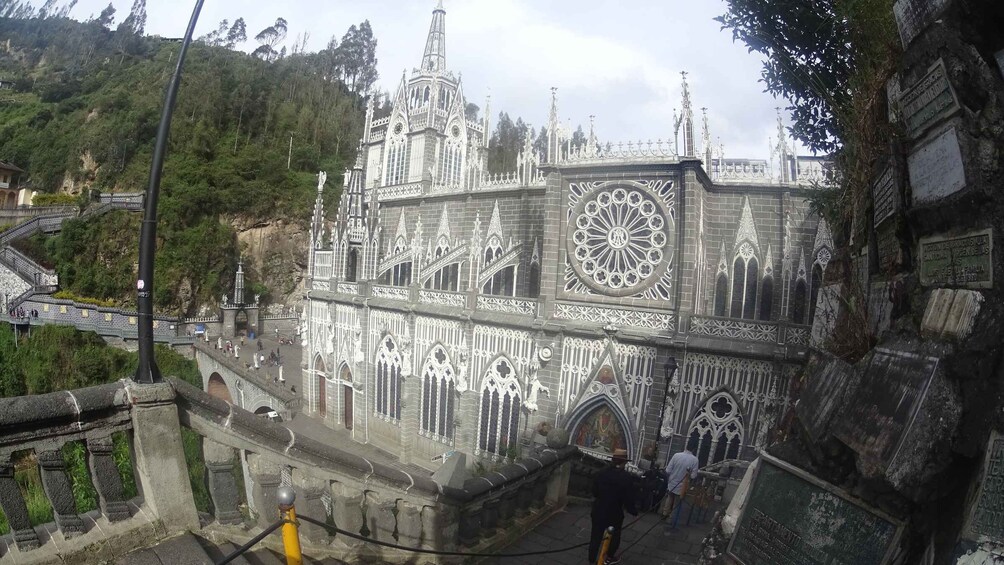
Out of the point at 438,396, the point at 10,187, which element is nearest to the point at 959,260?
the point at 438,396

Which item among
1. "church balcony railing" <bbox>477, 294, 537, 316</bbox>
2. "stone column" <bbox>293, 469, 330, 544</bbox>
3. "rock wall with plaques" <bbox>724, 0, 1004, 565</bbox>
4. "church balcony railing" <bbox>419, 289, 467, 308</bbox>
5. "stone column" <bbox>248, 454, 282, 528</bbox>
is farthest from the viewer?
"church balcony railing" <bbox>419, 289, 467, 308</bbox>

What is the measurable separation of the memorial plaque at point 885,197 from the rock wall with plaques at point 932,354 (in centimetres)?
3

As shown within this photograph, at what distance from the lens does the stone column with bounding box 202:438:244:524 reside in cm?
445

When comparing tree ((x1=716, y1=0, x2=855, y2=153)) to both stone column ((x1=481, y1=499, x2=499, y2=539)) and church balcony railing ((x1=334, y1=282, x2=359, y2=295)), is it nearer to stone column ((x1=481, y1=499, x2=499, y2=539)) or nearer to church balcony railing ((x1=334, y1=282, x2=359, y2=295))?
stone column ((x1=481, y1=499, x2=499, y2=539))

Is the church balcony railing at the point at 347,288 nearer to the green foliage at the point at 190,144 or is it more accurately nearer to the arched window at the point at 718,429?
the arched window at the point at 718,429

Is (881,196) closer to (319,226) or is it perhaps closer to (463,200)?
(463,200)

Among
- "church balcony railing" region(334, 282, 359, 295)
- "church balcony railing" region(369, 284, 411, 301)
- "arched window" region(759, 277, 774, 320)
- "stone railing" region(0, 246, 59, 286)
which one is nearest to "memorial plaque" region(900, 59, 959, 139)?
"arched window" region(759, 277, 774, 320)

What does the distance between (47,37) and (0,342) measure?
292ft

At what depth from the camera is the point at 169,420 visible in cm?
434

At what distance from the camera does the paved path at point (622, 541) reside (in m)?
6.71

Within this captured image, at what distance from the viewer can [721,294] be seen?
55.8 feet

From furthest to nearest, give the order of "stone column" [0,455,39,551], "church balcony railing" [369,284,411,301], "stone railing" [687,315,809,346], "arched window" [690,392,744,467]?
"church balcony railing" [369,284,411,301] → "arched window" [690,392,744,467] → "stone railing" [687,315,809,346] → "stone column" [0,455,39,551]

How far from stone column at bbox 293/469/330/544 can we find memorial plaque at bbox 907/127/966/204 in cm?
503

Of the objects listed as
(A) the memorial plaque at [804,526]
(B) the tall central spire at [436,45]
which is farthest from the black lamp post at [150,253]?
(B) the tall central spire at [436,45]
